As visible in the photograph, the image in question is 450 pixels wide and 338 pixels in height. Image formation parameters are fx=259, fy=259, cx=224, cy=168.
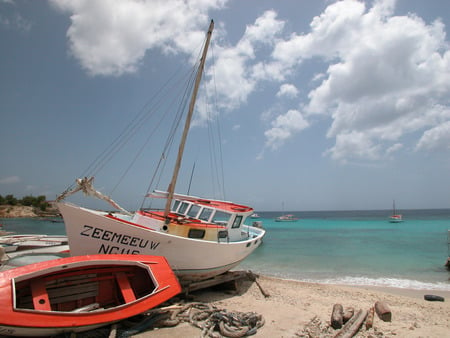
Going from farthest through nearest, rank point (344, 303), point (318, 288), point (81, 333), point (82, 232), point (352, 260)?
1. point (352, 260)
2. point (318, 288)
3. point (344, 303)
4. point (82, 232)
5. point (81, 333)

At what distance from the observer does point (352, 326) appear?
270 inches

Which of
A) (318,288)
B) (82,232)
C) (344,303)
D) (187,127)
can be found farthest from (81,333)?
(318,288)

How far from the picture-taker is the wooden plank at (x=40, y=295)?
17.7ft

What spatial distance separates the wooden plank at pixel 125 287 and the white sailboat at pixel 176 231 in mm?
1145

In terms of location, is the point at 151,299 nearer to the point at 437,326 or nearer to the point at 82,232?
the point at 82,232

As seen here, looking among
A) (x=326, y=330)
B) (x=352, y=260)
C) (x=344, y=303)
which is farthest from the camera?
(x=352, y=260)

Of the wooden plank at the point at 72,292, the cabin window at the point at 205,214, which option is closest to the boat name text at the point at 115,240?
the wooden plank at the point at 72,292

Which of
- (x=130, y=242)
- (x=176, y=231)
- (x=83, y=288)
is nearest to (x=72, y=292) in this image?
(x=83, y=288)

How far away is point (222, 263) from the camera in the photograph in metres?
10.1

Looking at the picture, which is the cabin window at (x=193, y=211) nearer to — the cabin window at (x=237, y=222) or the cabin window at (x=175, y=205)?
the cabin window at (x=175, y=205)

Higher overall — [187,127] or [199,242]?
[187,127]

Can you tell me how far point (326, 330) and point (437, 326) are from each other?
3856 mm

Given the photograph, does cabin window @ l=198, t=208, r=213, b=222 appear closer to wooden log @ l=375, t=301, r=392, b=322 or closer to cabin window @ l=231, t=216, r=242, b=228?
cabin window @ l=231, t=216, r=242, b=228

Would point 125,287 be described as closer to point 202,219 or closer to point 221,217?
point 202,219
